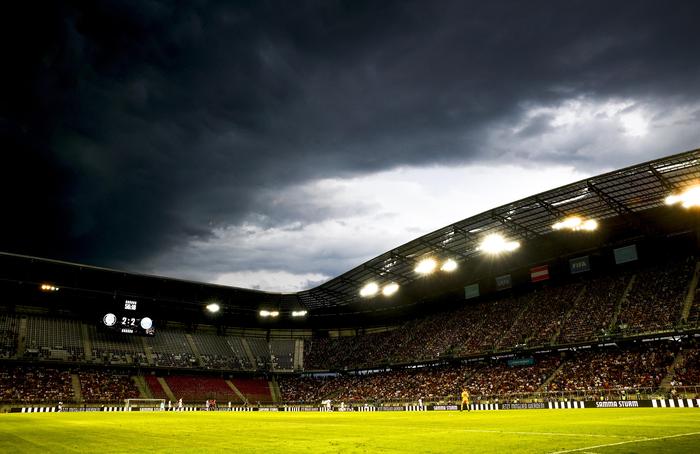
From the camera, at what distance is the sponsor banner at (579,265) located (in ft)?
186

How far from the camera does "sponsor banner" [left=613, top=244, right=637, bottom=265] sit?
5284 centimetres

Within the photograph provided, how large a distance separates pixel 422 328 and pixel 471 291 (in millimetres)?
10324

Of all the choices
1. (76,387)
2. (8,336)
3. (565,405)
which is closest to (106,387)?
(76,387)

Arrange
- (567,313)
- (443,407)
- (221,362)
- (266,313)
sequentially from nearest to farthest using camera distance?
(443,407), (567,313), (221,362), (266,313)

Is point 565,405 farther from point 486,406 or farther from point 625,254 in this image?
point 625,254

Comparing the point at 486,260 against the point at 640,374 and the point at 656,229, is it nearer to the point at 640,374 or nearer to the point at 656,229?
the point at 656,229

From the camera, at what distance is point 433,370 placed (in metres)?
63.7

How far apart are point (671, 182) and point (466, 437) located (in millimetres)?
39498

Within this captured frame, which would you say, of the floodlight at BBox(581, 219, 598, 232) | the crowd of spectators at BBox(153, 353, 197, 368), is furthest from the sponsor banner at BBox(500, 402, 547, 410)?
the crowd of spectators at BBox(153, 353, 197, 368)

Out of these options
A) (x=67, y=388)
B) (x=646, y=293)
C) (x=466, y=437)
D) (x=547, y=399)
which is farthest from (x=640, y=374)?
(x=67, y=388)

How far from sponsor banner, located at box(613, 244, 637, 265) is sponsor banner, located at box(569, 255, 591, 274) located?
3.22 m

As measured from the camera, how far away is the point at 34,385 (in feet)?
188

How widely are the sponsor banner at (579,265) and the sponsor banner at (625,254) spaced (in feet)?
10.6

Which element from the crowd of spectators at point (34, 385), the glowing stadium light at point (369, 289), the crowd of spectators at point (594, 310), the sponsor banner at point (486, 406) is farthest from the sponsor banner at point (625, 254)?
the crowd of spectators at point (34, 385)
